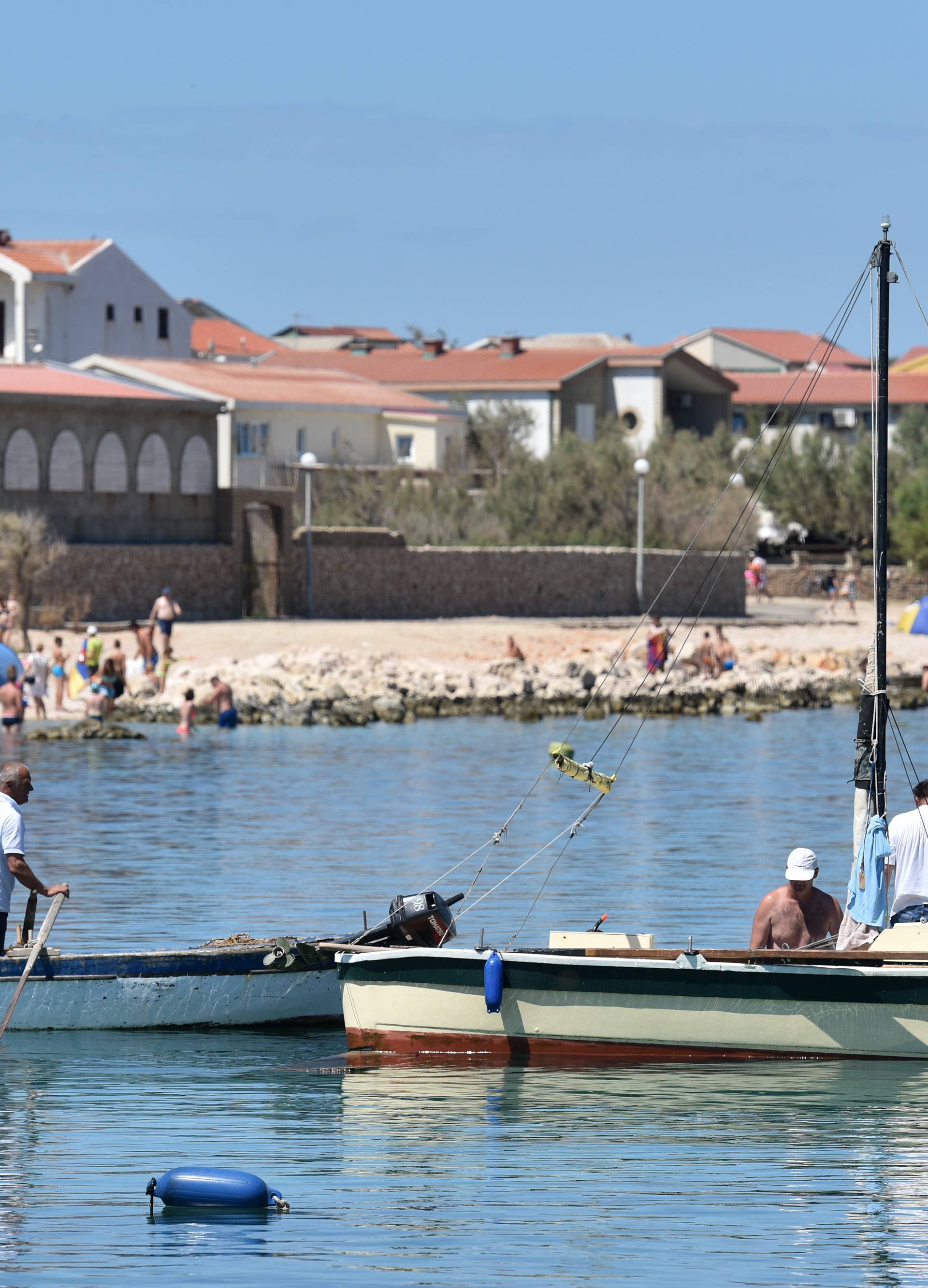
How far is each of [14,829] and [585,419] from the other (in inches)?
3167

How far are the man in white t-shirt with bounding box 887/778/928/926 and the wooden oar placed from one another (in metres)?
5.60

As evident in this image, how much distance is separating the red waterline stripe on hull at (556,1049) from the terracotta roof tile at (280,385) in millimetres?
56384

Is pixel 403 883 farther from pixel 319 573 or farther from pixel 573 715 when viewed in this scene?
pixel 319 573

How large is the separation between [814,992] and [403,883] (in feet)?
31.8

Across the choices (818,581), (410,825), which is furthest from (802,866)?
(818,581)

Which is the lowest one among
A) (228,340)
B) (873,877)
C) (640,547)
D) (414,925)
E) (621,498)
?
(414,925)

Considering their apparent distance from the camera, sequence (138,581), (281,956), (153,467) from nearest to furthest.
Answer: (281,956) < (138,581) < (153,467)

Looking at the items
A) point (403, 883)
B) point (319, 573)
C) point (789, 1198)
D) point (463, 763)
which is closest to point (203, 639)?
point (319, 573)

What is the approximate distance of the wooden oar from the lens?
14.7m

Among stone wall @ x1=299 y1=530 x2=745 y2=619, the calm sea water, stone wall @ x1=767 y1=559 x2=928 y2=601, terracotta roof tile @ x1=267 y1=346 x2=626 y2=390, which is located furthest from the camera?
terracotta roof tile @ x1=267 y1=346 x2=626 y2=390

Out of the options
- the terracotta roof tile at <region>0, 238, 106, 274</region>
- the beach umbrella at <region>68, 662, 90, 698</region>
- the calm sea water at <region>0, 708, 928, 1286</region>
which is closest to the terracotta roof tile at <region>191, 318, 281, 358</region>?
the terracotta roof tile at <region>0, 238, 106, 274</region>

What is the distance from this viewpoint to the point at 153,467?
56750mm

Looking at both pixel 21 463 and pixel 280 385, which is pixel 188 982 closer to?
pixel 21 463

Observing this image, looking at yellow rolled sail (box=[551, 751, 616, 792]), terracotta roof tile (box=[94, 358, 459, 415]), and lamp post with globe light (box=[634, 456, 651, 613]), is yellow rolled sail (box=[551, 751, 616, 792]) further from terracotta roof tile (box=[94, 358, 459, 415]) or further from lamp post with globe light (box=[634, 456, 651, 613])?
terracotta roof tile (box=[94, 358, 459, 415])
